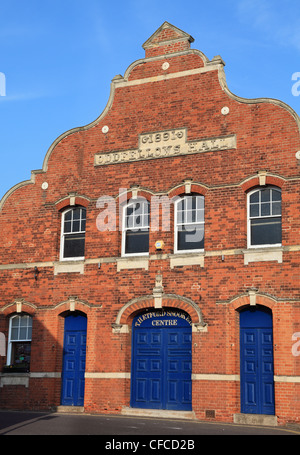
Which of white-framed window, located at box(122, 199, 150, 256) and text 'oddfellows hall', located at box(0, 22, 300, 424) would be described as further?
white-framed window, located at box(122, 199, 150, 256)

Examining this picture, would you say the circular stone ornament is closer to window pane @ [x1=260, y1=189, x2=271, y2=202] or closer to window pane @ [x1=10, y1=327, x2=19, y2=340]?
window pane @ [x1=260, y1=189, x2=271, y2=202]

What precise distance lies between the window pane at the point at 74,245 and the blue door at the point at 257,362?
5697 millimetres

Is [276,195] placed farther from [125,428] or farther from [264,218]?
[125,428]

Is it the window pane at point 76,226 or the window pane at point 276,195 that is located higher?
the window pane at point 276,195

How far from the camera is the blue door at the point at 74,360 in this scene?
1984cm

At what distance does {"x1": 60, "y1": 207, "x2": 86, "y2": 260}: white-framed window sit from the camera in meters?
20.7

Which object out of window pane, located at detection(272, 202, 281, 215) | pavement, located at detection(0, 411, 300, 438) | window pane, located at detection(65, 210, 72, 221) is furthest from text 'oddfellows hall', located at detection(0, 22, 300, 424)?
pavement, located at detection(0, 411, 300, 438)

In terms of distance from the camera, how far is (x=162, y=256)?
19094 millimetres

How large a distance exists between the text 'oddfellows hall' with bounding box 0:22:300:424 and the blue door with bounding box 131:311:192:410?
33mm

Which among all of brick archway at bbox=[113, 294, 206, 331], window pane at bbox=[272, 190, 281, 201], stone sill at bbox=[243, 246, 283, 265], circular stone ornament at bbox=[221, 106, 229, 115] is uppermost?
circular stone ornament at bbox=[221, 106, 229, 115]

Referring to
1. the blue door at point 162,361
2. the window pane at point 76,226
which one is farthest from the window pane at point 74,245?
the blue door at point 162,361

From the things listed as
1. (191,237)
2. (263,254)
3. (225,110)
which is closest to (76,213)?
(191,237)

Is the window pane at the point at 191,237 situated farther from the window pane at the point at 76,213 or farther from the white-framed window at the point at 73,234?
the window pane at the point at 76,213

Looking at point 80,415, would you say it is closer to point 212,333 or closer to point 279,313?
point 212,333
